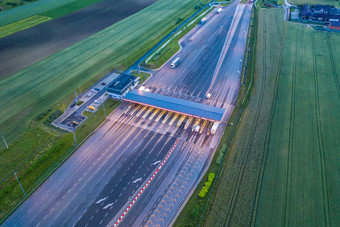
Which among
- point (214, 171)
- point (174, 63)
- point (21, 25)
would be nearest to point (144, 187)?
point (214, 171)

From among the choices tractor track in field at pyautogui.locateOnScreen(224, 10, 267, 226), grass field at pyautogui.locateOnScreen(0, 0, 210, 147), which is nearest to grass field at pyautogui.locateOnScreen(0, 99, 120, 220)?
grass field at pyautogui.locateOnScreen(0, 0, 210, 147)

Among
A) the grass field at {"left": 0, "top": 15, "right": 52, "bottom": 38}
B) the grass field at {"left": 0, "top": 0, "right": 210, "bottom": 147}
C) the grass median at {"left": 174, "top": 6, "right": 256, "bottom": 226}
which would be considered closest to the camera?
the grass median at {"left": 174, "top": 6, "right": 256, "bottom": 226}

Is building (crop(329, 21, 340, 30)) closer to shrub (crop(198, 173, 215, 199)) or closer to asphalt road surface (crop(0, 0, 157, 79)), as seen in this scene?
asphalt road surface (crop(0, 0, 157, 79))

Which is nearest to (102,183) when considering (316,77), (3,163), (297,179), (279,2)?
(3,163)

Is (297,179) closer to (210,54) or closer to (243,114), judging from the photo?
(243,114)

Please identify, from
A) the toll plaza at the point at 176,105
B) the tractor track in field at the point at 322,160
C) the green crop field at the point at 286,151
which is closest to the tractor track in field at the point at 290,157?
the green crop field at the point at 286,151

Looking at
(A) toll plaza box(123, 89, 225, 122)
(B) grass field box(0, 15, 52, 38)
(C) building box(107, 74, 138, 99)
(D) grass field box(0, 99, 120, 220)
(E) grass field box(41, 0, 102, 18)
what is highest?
(E) grass field box(41, 0, 102, 18)

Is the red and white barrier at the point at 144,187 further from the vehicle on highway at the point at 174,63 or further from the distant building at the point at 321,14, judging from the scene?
the distant building at the point at 321,14
